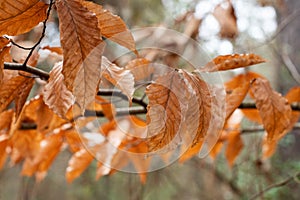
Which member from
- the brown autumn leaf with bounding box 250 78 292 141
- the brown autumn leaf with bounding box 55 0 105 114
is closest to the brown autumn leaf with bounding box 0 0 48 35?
the brown autumn leaf with bounding box 55 0 105 114

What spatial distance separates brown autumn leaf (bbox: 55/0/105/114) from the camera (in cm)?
28

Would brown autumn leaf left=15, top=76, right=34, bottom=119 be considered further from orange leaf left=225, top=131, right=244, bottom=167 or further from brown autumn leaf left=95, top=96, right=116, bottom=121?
Result: orange leaf left=225, top=131, right=244, bottom=167

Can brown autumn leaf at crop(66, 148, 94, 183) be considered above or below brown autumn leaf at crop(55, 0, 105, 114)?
below

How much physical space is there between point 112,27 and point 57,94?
8cm

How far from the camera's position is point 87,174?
1966mm

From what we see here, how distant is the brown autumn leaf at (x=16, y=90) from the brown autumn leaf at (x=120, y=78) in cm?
11

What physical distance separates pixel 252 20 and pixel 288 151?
0.50m

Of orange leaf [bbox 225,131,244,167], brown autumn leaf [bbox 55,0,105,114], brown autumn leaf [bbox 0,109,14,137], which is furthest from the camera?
orange leaf [bbox 225,131,244,167]

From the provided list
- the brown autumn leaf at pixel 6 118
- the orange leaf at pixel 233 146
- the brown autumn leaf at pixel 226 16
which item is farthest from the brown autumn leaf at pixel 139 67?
the brown autumn leaf at pixel 226 16

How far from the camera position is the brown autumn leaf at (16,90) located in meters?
0.40

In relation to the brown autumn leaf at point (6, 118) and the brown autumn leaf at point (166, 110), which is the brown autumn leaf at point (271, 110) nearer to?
the brown autumn leaf at point (166, 110)

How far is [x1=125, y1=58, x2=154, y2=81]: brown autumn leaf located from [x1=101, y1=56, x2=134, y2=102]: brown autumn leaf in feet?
0.31

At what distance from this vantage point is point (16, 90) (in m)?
0.41

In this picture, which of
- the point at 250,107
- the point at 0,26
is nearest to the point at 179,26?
the point at 250,107
